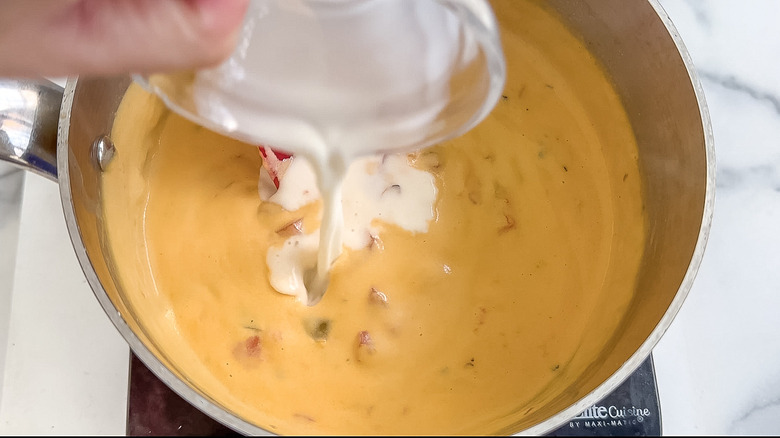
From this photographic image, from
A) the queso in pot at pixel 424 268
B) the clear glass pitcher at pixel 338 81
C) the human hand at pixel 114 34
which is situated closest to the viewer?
the human hand at pixel 114 34

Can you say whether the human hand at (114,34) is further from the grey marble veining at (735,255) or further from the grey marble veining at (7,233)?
the grey marble veining at (735,255)

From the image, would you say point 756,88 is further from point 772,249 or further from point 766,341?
point 766,341

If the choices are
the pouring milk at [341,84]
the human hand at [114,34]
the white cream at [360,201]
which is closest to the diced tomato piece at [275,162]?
the white cream at [360,201]

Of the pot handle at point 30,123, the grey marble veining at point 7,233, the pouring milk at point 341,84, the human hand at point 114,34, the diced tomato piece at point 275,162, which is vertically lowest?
the grey marble veining at point 7,233

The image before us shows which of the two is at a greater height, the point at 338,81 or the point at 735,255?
the point at 338,81

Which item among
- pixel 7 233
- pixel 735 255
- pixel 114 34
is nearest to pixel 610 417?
pixel 735 255

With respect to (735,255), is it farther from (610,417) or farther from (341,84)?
(341,84)
